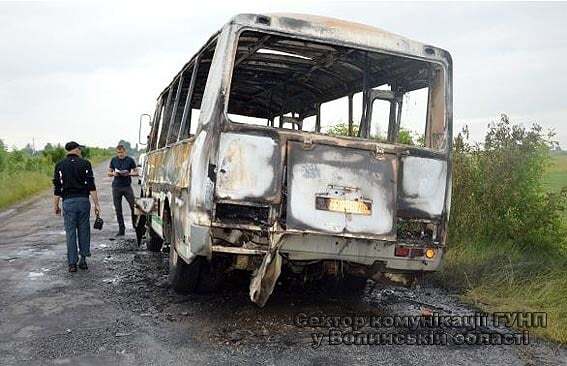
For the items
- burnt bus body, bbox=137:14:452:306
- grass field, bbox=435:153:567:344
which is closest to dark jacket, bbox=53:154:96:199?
burnt bus body, bbox=137:14:452:306

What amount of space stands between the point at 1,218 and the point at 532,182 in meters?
11.8

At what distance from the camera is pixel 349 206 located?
4.79 m

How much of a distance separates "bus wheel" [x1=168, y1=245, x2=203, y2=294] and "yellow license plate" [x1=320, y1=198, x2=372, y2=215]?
151 cm

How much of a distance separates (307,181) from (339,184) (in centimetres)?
28

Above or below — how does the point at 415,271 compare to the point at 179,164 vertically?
below

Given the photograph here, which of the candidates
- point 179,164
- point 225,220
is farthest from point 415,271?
point 179,164

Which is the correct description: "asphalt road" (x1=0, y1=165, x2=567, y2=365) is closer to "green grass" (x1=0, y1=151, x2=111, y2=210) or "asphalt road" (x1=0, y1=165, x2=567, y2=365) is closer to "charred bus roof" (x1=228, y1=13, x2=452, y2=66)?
"charred bus roof" (x1=228, y1=13, x2=452, y2=66)

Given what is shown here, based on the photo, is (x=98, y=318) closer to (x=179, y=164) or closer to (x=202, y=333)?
(x=202, y=333)

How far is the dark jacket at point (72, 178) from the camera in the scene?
293 inches

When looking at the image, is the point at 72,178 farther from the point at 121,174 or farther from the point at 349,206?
the point at 349,206

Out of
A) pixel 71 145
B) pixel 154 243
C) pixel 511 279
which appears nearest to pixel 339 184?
pixel 511 279

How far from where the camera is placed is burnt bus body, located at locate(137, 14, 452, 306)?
4.65 m

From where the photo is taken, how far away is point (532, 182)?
27.3 ft

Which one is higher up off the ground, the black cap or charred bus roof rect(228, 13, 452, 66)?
charred bus roof rect(228, 13, 452, 66)
